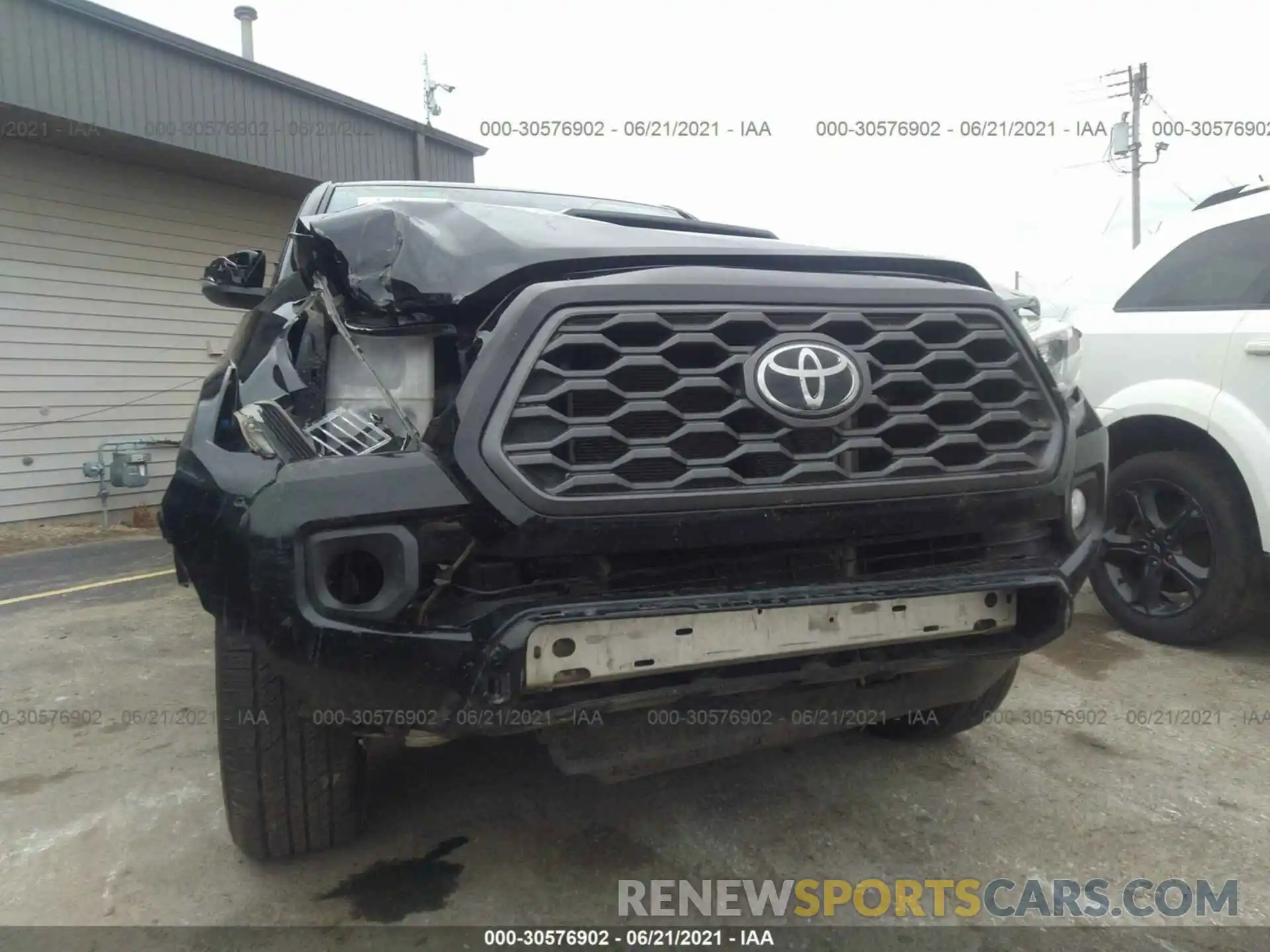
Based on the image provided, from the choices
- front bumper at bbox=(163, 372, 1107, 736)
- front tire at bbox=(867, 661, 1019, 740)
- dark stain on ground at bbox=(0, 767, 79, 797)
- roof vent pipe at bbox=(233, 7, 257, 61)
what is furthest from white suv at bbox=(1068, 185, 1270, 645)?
roof vent pipe at bbox=(233, 7, 257, 61)

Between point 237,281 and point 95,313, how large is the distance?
260 inches

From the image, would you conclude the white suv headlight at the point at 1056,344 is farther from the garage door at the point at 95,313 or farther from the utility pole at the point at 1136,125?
the utility pole at the point at 1136,125

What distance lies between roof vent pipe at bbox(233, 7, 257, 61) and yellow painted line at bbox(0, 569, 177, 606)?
320 inches

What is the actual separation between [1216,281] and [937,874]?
2.94 meters

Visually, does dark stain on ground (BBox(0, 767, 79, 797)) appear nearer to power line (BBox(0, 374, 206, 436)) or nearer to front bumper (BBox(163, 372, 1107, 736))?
front bumper (BBox(163, 372, 1107, 736))

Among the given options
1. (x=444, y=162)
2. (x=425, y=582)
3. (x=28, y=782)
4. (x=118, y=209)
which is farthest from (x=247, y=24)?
(x=425, y=582)

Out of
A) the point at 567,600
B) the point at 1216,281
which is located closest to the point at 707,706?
the point at 567,600

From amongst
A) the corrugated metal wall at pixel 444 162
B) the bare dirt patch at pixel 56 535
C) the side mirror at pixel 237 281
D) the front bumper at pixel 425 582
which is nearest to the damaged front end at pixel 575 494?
the front bumper at pixel 425 582

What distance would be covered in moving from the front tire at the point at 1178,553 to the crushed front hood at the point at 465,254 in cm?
223

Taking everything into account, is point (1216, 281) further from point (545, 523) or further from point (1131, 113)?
point (1131, 113)

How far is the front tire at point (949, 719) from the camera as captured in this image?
241cm

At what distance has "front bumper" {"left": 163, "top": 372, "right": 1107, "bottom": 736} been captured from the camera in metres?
1.43

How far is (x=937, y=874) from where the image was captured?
76.7 inches

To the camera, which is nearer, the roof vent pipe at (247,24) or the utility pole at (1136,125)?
the roof vent pipe at (247,24)
